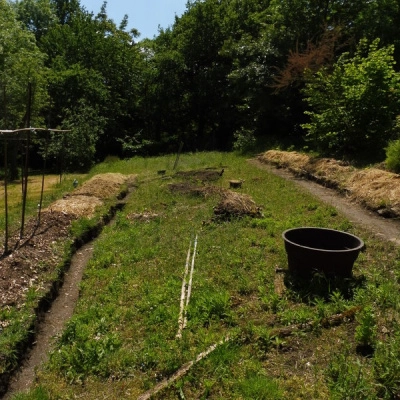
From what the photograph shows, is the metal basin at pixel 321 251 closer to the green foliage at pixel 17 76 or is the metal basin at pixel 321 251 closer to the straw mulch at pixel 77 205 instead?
the straw mulch at pixel 77 205

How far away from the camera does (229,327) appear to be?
15.3 ft

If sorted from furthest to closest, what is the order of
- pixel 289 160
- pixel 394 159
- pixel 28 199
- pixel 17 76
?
pixel 17 76 < pixel 289 160 < pixel 28 199 < pixel 394 159

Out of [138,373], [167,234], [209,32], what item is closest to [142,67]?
[209,32]

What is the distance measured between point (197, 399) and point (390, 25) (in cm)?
1802

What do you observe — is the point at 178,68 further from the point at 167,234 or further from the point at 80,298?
the point at 80,298

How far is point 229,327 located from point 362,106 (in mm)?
8862

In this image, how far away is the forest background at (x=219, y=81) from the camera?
1222 centimetres

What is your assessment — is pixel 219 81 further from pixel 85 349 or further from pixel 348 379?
pixel 348 379

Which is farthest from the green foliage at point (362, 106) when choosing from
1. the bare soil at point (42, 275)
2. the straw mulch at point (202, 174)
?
the bare soil at point (42, 275)

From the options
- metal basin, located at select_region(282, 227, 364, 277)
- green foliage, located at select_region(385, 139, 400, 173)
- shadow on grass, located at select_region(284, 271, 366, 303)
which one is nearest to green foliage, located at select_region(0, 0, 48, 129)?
green foliage, located at select_region(385, 139, 400, 173)

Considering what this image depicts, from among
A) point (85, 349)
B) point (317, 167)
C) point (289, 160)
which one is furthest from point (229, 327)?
point (289, 160)

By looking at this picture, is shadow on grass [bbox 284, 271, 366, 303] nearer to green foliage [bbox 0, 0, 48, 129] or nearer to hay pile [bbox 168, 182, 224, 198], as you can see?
hay pile [bbox 168, 182, 224, 198]

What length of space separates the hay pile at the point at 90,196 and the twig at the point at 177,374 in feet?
20.0

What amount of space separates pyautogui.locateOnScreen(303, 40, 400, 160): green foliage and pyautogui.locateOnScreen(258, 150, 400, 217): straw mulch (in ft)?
2.79
